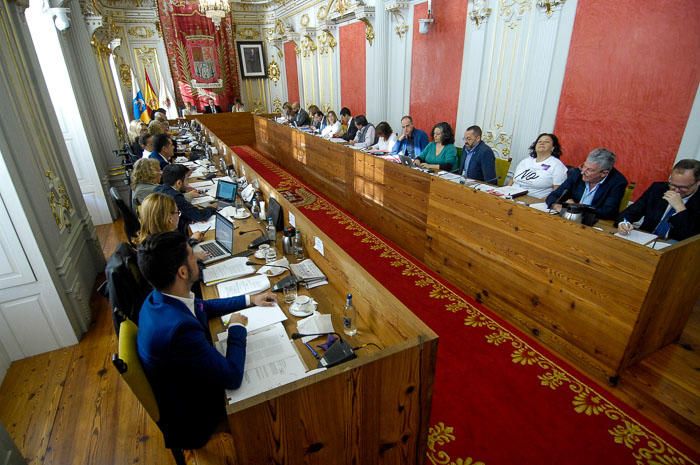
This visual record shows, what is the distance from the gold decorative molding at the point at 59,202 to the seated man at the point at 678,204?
13.6 ft

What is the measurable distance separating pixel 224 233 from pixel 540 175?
9.93 ft

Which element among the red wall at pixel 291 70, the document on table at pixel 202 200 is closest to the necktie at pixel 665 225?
the document on table at pixel 202 200

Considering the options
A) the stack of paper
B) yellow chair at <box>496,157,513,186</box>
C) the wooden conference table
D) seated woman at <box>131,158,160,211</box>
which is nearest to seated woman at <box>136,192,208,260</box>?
the stack of paper

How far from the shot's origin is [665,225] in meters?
2.65

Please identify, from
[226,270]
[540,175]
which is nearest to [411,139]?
[540,175]

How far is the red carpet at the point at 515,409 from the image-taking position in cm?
188

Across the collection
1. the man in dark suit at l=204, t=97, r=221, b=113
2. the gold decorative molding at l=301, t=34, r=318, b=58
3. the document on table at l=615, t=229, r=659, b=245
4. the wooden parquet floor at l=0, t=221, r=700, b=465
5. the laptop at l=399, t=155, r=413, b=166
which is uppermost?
the gold decorative molding at l=301, t=34, r=318, b=58

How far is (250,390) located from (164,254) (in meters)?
0.64

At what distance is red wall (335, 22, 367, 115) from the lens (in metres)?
7.61

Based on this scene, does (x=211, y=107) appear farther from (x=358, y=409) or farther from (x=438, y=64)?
(x=358, y=409)

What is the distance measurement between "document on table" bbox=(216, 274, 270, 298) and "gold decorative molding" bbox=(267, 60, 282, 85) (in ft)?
36.9

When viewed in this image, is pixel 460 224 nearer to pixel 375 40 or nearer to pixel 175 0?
pixel 375 40

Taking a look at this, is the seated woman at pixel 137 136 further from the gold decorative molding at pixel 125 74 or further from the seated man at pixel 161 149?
the gold decorative molding at pixel 125 74

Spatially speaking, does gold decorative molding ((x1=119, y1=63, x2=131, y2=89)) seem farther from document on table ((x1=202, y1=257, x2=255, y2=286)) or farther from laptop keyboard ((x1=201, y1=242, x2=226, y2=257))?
document on table ((x1=202, y1=257, x2=255, y2=286))
